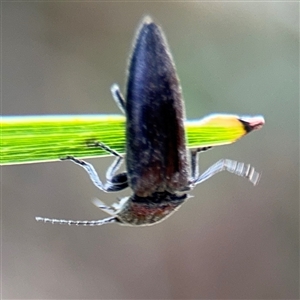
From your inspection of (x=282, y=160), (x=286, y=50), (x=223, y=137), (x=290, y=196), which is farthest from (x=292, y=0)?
(x=223, y=137)

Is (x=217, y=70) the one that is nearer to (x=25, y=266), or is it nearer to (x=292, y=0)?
(x=292, y=0)

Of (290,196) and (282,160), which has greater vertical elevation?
(282,160)

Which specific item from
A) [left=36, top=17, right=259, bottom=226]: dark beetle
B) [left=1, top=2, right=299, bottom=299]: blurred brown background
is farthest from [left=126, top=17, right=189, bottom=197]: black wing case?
[left=1, top=2, right=299, bottom=299]: blurred brown background

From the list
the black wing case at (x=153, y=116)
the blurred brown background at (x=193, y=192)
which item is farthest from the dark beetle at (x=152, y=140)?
the blurred brown background at (x=193, y=192)

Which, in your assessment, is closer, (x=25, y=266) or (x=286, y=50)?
(x=25, y=266)

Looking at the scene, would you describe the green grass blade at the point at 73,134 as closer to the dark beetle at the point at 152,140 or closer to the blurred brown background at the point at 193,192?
the dark beetle at the point at 152,140

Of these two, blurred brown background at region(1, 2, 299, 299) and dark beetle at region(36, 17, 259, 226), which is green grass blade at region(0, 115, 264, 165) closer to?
dark beetle at region(36, 17, 259, 226)

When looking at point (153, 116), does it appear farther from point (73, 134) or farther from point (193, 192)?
point (193, 192)
